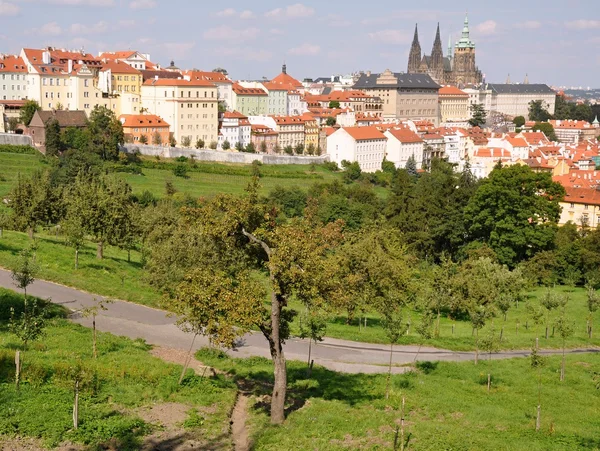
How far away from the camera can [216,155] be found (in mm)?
81250

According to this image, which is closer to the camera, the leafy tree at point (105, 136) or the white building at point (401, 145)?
the leafy tree at point (105, 136)

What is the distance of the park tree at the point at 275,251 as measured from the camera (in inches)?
547

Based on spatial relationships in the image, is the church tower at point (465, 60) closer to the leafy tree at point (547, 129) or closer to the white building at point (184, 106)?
the leafy tree at point (547, 129)

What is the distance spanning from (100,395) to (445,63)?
19495 centimetres

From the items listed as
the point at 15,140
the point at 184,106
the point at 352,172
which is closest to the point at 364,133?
the point at 352,172

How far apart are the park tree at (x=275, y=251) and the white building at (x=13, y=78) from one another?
75.7 metres

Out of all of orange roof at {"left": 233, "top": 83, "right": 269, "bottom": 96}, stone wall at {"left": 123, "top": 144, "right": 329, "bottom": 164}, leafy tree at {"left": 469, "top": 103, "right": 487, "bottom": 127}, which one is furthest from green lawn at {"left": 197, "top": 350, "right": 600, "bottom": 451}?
leafy tree at {"left": 469, "top": 103, "right": 487, "bottom": 127}

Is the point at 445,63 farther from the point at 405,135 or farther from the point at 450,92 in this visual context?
the point at 405,135

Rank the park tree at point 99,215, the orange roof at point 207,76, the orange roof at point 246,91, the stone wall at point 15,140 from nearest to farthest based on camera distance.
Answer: the park tree at point 99,215 < the stone wall at point 15,140 < the orange roof at point 207,76 < the orange roof at point 246,91

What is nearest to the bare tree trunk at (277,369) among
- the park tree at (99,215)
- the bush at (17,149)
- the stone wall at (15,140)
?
the park tree at (99,215)

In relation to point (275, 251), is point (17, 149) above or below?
above

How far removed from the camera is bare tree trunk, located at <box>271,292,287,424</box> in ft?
47.0

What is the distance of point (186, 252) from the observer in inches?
958

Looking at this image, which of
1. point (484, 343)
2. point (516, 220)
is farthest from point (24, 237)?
point (516, 220)
